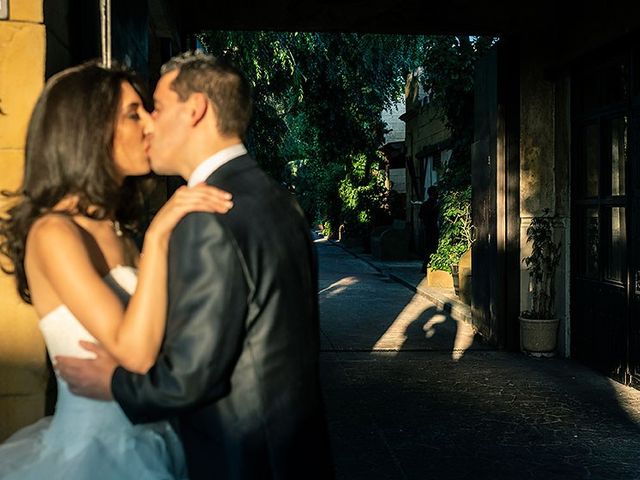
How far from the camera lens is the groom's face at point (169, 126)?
172 centimetres

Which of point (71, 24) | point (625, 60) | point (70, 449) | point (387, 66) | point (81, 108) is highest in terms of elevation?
point (387, 66)

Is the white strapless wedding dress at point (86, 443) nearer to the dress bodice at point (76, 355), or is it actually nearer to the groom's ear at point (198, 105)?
the dress bodice at point (76, 355)

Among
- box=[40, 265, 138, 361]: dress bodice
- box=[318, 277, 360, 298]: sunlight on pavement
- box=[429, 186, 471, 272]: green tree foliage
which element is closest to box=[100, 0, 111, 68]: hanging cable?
box=[40, 265, 138, 361]: dress bodice

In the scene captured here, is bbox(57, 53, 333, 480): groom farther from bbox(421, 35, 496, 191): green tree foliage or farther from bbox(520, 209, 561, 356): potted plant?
bbox(421, 35, 496, 191): green tree foliage

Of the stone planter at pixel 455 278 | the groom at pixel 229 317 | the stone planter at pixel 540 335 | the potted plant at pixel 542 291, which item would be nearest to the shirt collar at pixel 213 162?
the groom at pixel 229 317

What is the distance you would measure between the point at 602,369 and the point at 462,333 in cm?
260

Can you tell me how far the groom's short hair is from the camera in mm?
1701

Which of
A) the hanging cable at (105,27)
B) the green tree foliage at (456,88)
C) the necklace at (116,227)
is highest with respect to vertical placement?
the green tree foliage at (456,88)

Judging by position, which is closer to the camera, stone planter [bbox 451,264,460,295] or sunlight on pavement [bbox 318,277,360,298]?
stone planter [bbox 451,264,460,295]

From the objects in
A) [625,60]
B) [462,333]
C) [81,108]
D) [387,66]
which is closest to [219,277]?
[81,108]

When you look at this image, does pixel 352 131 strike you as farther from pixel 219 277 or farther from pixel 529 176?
pixel 219 277

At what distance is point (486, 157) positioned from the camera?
8.44 metres

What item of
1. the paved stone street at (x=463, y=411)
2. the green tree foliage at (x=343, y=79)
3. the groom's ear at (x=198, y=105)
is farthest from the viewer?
the green tree foliage at (x=343, y=79)

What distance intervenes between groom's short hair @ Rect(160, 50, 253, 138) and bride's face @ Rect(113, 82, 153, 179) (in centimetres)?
32
